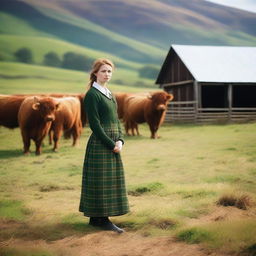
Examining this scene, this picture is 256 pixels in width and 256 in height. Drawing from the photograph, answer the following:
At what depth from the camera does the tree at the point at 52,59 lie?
3359 cm

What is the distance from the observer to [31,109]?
10445mm

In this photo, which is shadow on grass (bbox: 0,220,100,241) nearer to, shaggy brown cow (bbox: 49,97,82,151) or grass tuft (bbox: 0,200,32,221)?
grass tuft (bbox: 0,200,32,221)

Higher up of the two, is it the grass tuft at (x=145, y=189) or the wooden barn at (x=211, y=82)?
the wooden barn at (x=211, y=82)

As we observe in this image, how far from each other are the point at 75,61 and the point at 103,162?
37801mm

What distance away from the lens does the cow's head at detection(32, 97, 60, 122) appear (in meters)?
10.1

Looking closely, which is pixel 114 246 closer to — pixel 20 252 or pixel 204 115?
pixel 20 252

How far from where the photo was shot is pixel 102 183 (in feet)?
13.8

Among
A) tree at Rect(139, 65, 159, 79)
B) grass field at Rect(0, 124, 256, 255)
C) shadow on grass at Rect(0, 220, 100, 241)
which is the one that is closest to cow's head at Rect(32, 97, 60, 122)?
grass field at Rect(0, 124, 256, 255)

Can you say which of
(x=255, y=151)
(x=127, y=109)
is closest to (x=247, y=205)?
(x=255, y=151)

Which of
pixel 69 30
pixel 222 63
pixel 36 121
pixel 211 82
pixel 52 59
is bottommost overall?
pixel 36 121

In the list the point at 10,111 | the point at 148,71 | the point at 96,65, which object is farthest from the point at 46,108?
the point at 148,71

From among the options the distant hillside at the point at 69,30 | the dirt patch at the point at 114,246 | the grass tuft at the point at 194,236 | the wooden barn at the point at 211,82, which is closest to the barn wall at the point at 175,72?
the wooden barn at the point at 211,82

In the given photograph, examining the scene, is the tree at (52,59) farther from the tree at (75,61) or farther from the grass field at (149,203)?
the grass field at (149,203)

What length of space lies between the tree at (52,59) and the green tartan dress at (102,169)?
98.8ft
